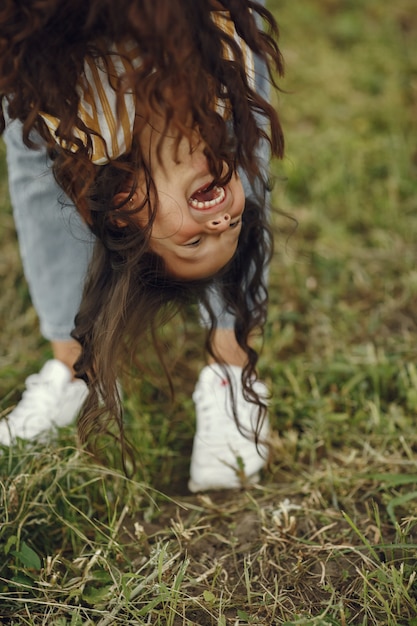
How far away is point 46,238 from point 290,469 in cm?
82

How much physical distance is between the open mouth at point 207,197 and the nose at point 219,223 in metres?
0.03

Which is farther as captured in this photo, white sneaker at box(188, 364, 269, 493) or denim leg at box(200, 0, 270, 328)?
white sneaker at box(188, 364, 269, 493)

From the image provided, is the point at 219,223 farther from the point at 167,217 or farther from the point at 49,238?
the point at 49,238

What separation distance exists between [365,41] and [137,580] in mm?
2712

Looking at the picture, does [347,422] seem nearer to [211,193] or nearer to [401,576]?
[401,576]

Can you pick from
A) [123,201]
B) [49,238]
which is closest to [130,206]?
[123,201]

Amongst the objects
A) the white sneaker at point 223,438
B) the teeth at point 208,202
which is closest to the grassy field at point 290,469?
the white sneaker at point 223,438

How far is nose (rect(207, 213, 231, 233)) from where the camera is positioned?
1.38 m

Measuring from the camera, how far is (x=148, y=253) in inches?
57.2

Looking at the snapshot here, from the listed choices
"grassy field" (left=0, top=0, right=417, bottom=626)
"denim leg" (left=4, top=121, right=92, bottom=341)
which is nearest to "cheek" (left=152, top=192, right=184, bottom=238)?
"denim leg" (left=4, top=121, right=92, bottom=341)

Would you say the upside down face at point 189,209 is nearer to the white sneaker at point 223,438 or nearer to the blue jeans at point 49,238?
the blue jeans at point 49,238

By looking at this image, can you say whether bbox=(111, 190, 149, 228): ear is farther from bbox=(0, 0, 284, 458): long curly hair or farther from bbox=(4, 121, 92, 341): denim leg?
bbox=(4, 121, 92, 341): denim leg

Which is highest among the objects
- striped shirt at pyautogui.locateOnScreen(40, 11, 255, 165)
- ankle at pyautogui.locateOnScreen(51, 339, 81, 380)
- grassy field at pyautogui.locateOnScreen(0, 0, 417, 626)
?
striped shirt at pyautogui.locateOnScreen(40, 11, 255, 165)

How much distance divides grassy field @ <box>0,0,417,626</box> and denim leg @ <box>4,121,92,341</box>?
22 cm
